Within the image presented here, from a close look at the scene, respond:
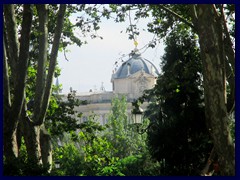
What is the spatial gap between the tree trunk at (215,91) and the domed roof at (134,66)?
1772 millimetres

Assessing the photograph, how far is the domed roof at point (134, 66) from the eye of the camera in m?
8.62

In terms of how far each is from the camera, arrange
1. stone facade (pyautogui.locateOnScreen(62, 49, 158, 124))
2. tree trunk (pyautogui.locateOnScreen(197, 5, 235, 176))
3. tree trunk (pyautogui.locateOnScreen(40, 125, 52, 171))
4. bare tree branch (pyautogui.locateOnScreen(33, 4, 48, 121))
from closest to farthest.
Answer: tree trunk (pyautogui.locateOnScreen(197, 5, 235, 176))
stone facade (pyautogui.locateOnScreen(62, 49, 158, 124))
bare tree branch (pyautogui.locateOnScreen(33, 4, 48, 121))
tree trunk (pyautogui.locateOnScreen(40, 125, 52, 171))

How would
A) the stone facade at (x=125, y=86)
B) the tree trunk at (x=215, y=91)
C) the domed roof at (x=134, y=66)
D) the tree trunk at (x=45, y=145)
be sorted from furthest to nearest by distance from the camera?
the tree trunk at (x=45, y=145) → the stone facade at (x=125, y=86) → the domed roof at (x=134, y=66) → the tree trunk at (x=215, y=91)

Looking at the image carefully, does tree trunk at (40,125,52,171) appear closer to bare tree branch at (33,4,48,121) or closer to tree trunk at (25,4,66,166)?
tree trunk at (25,4,66,166)

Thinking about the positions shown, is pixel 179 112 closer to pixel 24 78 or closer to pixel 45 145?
pixel 45 145

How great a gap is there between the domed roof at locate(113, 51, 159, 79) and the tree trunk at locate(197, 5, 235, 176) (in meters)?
1.77

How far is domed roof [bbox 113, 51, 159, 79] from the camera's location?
8.62 m

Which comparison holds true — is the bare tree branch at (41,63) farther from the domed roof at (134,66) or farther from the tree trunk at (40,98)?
the domed roof at (134,66)

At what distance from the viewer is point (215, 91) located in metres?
6.84

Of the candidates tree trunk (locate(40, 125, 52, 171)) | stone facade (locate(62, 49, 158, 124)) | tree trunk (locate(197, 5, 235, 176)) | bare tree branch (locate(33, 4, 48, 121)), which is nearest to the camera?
Answer: tree trunk (locate(197, 5, 235, 176))

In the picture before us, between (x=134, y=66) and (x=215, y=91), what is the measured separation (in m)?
2.25

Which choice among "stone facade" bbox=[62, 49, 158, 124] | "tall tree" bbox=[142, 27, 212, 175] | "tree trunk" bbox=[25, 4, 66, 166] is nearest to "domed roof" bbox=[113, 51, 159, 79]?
"stone facade" bbox=[62, 49, 158, 124]

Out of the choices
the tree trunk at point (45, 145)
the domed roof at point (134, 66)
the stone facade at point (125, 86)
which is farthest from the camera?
the tree trunk at point (45, 145)

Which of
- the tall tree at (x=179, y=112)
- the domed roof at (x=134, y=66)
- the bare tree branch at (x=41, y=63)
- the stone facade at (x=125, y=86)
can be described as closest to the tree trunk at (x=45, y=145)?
the bare tree branch at (x=41, y=63)
